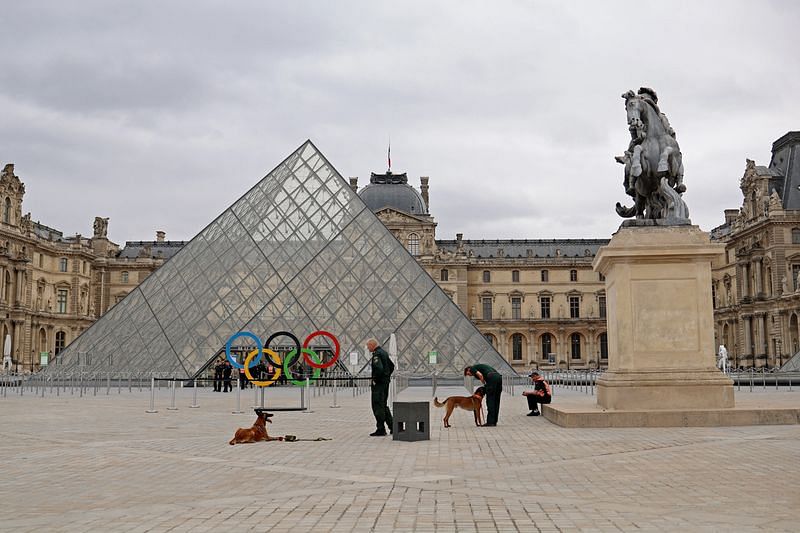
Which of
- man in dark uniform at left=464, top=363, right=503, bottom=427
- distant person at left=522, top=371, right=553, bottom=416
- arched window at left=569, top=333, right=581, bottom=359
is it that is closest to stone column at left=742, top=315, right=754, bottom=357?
arched window at left=569, top=333, right=581, bottom=359

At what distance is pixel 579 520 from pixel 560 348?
60094 millimetres

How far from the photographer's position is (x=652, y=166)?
1000 centimetres

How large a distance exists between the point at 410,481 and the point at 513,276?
58.6m

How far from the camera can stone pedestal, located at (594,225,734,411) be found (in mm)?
9422

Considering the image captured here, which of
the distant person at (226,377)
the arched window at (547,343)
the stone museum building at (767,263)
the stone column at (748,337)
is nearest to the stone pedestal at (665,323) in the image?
the distant person at (226,377)

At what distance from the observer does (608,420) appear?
30.8ft

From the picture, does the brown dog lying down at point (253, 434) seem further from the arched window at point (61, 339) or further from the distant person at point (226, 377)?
the arched window at point (61, 339)

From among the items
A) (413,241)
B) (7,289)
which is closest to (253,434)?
(7,289)

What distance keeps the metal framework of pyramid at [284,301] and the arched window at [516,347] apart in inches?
1541

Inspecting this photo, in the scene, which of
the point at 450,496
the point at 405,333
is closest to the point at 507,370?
the point at 405,333

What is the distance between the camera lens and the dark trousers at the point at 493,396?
1041 cm

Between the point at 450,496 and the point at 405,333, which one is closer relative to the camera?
the point at 450,496

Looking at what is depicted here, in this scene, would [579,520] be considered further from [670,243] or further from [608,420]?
[670,243]

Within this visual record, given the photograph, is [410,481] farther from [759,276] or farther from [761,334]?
[759,276]
